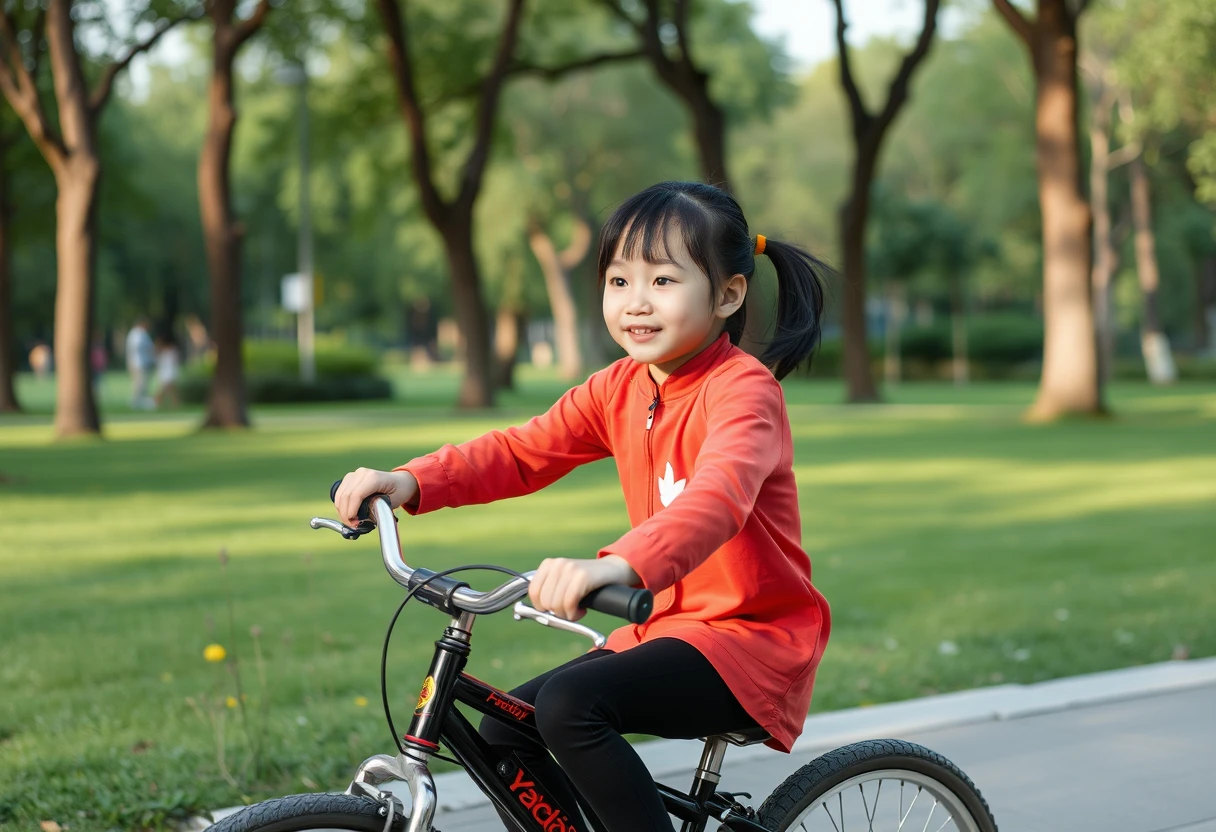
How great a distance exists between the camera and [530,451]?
2988 millimetres

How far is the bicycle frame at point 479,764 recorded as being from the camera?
2369 mm

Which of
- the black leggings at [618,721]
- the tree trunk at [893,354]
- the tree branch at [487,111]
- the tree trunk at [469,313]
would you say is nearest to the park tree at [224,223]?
the tree branch at [487,111]

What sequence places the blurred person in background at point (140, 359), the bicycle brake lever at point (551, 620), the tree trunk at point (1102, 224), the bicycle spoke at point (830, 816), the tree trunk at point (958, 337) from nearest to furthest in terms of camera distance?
the bicycle brake lever at point (551, 620) → the bicycle spoke at point (830, 816) → the blurred person in background at point (140, 359) → the tree trunk at point (1102, 224) → the tree trunk at point (958, 337)

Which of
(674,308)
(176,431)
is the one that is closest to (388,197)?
(176,431)

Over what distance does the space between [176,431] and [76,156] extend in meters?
4.69

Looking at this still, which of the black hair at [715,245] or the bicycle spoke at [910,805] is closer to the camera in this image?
the black hair at [715,245]

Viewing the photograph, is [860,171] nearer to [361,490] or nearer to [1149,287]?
[1149,287]

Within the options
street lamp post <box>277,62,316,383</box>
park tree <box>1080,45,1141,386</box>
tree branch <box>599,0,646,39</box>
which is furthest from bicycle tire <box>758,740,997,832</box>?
park tree <box>1080,45,1141,386</box>

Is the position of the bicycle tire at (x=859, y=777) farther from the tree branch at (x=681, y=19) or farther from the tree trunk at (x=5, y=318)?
the tree trunk at (x=5, y=318)

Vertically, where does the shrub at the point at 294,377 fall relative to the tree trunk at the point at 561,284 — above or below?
below

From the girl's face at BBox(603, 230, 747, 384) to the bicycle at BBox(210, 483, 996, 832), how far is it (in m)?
0.54

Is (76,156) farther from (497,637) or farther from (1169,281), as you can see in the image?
(1169,281)

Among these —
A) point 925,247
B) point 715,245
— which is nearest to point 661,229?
A: point 715,245

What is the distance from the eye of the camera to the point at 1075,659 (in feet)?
20.6
